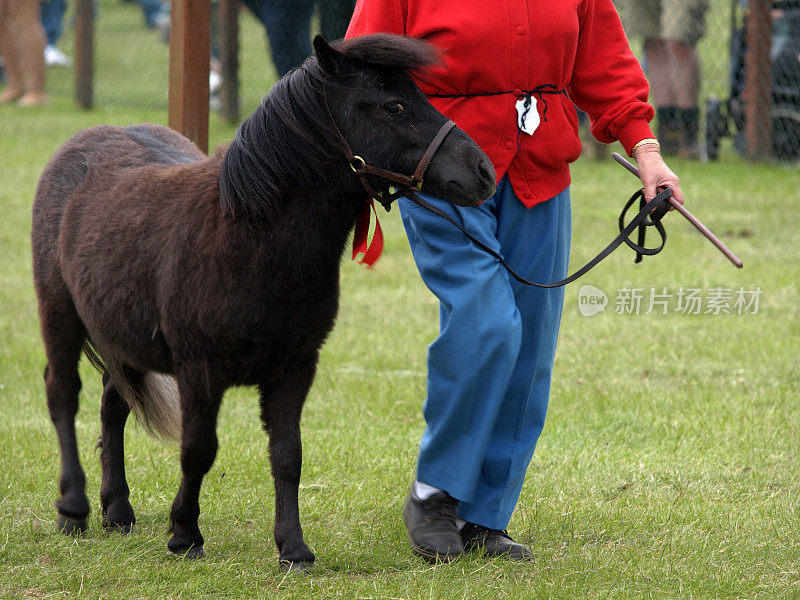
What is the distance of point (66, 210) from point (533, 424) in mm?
1809

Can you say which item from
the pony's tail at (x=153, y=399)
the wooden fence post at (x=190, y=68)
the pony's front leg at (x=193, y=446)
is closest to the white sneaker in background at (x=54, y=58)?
the wooden fence post at (x=190, y=68)

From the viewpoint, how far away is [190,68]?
482 cm

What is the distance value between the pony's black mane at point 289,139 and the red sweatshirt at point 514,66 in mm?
283

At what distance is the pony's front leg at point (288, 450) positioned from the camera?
3318mm

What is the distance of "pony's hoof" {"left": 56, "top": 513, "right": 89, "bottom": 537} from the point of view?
12.2 ft

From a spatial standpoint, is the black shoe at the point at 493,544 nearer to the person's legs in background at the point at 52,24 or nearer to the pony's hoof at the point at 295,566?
the pony's hoof at the point at 295,566

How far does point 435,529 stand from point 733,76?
905 centimetres

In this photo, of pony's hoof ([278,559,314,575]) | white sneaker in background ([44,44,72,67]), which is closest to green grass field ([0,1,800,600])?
pony's hoof ([278,559,314,575])

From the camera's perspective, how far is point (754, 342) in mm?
6180

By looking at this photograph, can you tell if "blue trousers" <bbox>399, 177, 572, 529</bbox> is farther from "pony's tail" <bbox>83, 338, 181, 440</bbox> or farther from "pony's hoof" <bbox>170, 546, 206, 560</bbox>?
"pony's tail" <bbox>83, 338, 181, 440</bbox>

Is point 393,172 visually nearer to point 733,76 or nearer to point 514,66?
point 514,66

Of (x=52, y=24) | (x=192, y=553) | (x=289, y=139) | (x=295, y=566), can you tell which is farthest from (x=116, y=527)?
(x=52, y=24)

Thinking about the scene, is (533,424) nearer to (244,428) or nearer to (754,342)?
(244,428)

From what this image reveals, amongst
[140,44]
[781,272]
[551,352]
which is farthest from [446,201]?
[140,44]
